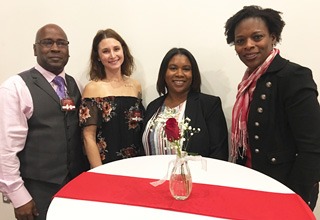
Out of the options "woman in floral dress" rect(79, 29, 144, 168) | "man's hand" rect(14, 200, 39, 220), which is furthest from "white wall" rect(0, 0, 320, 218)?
"man's hand" rect(14, 200, 39, 220)

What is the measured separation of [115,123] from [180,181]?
0.92 meters

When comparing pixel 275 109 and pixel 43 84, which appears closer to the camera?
pixel 275 109

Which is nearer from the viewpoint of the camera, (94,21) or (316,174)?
(316,174)

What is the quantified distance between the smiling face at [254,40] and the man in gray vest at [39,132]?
3.90 ft

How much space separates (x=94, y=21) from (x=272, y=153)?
1811 millimetres

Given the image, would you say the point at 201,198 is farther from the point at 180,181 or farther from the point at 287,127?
the point at 287,127

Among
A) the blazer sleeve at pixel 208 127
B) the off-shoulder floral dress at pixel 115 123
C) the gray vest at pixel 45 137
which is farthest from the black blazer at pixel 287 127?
the gray vest at pixel 45 137

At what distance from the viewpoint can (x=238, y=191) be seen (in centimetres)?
124

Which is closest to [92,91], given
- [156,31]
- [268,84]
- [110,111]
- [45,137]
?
[110,111]

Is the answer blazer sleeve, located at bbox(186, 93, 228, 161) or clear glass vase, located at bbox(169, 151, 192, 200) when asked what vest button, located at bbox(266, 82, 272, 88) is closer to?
blazer sleeve, located at bbox(186, 93, 228, 161)

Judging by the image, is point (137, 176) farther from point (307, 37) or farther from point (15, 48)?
point (15, 48)

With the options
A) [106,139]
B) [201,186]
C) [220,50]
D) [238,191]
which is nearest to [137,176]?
[201,186]

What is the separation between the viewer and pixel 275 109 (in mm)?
1484

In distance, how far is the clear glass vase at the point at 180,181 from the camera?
3.84 feet
